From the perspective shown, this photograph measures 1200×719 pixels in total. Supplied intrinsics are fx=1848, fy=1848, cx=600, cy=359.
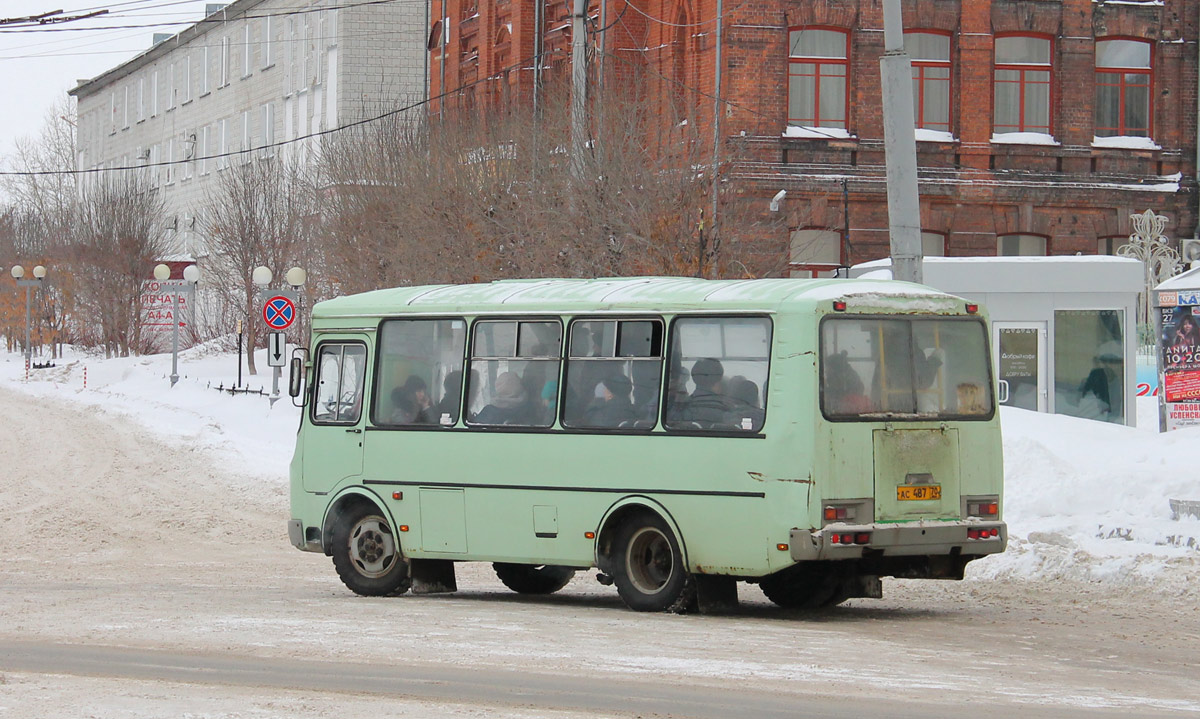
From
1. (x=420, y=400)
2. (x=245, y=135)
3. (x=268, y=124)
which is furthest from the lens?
(x=245, y=135)

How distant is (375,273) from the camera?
40.5 metres

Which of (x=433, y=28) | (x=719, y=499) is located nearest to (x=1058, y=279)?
(x=719, y=499)

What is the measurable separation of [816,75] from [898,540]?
27025 mm

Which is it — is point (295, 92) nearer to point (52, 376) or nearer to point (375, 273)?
point (52, 376)

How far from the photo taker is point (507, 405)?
15.2 m

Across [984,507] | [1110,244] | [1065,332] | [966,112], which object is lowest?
[984,507]

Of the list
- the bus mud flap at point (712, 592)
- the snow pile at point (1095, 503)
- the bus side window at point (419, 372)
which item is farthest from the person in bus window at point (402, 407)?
the snow pile at point (1095, 503)

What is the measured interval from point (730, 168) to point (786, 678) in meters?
23.3

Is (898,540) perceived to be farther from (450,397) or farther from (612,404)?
(450,397)

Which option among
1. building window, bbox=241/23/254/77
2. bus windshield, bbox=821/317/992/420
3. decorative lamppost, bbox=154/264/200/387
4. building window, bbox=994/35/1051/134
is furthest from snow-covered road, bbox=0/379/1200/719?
building window, bbox=241/23/254/77

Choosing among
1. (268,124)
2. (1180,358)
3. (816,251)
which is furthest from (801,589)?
(268,124)

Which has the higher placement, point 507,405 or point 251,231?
point 251,231

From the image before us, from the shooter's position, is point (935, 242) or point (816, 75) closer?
point (816, 75)

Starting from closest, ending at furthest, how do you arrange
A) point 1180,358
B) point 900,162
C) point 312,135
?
point 900,162, point 1180,358, point 312,135
